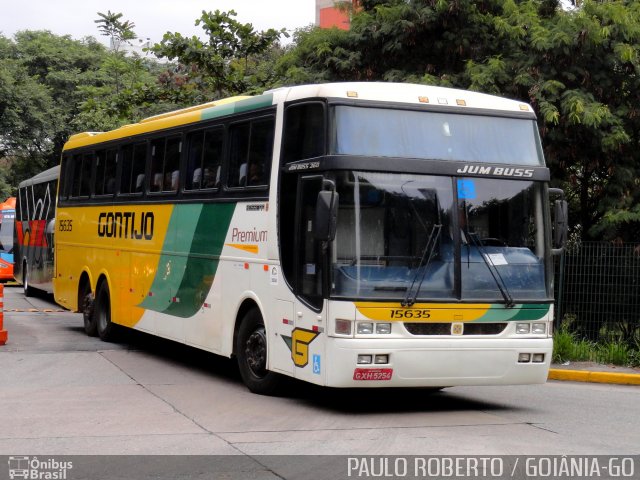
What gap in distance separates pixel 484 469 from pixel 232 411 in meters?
3.53

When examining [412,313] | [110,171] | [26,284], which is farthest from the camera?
[26,284]

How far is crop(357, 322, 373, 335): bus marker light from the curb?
18.0 ft

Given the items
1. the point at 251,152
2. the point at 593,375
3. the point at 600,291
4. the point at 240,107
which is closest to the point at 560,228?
the point at 251,152

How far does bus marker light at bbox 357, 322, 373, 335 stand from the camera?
33.4 ft

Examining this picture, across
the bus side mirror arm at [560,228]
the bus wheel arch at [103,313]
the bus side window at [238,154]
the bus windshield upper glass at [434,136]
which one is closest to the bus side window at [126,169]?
the bus wheel arch at [103,313]

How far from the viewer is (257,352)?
39.3ft

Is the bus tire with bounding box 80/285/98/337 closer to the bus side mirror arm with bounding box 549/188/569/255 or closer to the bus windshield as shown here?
the bus windshield

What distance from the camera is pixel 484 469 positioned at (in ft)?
26.1

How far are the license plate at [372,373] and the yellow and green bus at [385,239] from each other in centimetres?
1

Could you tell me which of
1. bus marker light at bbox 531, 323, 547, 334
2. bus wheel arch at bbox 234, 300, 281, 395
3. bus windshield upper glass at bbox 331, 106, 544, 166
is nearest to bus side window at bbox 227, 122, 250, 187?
bus wheel arch at bbox 234, 300, 281, 395

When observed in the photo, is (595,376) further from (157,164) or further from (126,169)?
(126,169)

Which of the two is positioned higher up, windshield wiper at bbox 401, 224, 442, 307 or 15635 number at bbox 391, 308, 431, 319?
windshield wiper at bbox 401, 224, 442, 307

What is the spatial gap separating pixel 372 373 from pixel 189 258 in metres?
4.66

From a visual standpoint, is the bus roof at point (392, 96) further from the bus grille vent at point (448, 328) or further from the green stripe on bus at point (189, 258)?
the bus grille vent at point (448, 328)
